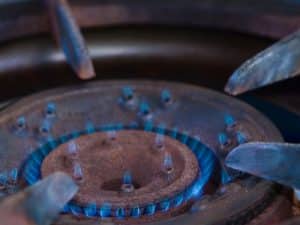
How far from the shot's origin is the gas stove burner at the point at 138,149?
76cm

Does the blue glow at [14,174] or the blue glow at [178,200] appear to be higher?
the blue glow at [14,174]

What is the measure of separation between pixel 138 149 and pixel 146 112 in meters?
0.13

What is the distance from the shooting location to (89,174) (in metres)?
0.87

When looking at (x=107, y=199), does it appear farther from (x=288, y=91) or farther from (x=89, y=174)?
(x=288, y=91)

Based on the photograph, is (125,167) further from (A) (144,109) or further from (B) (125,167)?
(A) (144,109)

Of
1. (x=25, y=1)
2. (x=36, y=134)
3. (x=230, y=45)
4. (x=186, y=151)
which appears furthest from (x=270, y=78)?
(x=25, y=1)

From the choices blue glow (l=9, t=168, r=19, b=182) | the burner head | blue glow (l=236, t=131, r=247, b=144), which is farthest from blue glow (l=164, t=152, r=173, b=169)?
blue glow (l=9, t=168, r=19, b=182)

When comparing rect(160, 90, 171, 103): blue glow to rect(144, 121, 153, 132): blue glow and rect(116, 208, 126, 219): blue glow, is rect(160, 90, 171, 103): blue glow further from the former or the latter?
rect(116, 208, 126, 219): blue glow

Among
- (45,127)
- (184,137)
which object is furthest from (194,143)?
(45,127)

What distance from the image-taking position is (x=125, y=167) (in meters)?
0.91

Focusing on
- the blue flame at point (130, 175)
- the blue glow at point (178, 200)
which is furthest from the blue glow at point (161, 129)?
the blue glow at point (178, 200)

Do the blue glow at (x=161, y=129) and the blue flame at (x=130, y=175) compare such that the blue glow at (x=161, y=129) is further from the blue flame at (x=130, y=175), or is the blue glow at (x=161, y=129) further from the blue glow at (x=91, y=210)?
the blue glow at (x=91, y=210)

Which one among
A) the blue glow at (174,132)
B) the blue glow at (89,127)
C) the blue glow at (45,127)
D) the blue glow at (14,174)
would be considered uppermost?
the blue glow at (45,127)

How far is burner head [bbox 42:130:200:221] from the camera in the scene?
0.78m
